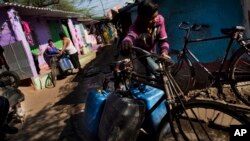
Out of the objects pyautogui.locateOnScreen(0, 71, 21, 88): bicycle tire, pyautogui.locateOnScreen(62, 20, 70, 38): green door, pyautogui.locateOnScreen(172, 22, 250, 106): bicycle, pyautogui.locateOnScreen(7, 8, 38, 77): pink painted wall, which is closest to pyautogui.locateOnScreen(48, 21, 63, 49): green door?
pyautogui.locateOnScreen(62, 20, 70, 38): green door

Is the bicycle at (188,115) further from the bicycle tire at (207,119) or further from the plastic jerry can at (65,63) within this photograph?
A: the plastic jerry can at (65,63)

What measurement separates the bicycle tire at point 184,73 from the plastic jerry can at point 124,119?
2.35 metres

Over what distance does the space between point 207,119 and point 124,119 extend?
88 cm

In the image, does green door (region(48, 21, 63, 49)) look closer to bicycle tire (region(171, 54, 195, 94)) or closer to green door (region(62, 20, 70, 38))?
green door (region(62, 20, 70, 38))

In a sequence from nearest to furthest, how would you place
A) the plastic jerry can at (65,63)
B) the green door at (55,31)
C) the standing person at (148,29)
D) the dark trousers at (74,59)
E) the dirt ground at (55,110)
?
the standing person at (148,29) → the dirt ground at (55,110) → the plastic jerry can at (65,63) → the dark trousers at (74,59) → the green door at (55,31)

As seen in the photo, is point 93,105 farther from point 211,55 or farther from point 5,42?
point 5,42

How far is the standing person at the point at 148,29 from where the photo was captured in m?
4.38

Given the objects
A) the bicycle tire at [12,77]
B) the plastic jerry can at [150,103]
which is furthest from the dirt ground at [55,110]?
the plastic jerry can at [150,103]

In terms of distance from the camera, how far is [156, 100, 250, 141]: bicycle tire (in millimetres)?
2875

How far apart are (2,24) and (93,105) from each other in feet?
29.8

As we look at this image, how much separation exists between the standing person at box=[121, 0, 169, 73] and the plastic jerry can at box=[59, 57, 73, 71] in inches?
331

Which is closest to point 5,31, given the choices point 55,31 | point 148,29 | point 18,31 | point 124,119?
point 18,31

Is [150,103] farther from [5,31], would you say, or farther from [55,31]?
[55,31]

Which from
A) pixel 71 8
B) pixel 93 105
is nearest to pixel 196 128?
pixel 93 105
